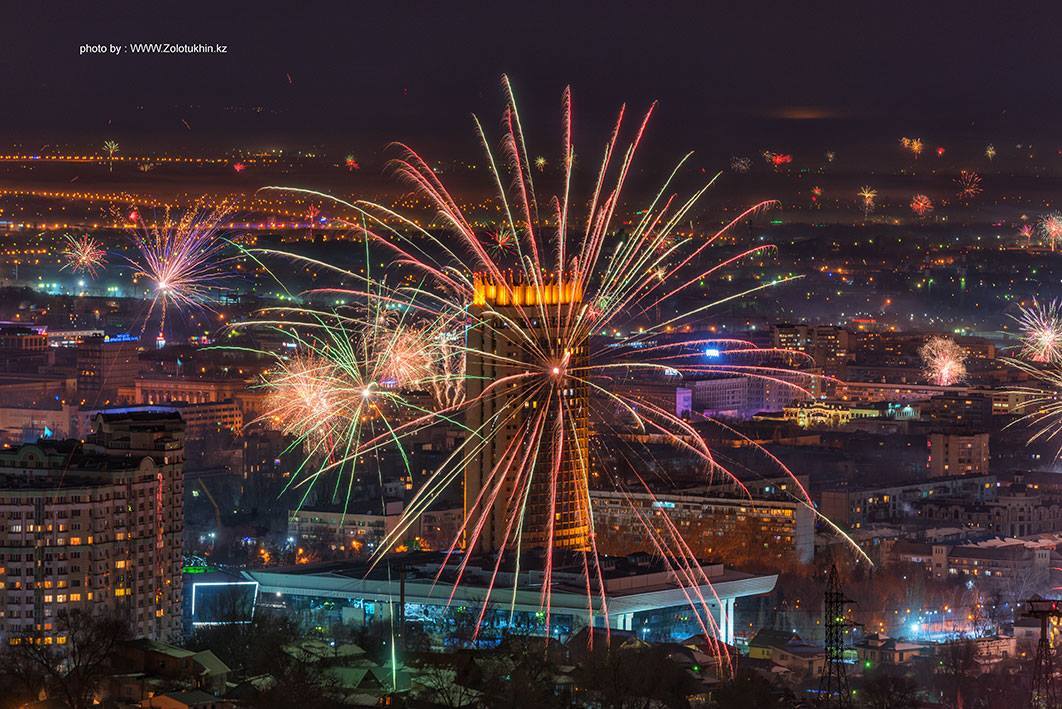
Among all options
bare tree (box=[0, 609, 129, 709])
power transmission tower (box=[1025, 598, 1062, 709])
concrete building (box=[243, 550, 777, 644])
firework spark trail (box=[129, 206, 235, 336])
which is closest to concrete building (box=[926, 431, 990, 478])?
firework spark trail (box=[129, 206, 235, 336])

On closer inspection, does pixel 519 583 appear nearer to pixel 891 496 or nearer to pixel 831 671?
pixel 831 671

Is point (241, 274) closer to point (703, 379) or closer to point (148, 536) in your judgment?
point (703, 379)

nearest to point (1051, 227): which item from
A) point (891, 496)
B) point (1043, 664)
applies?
point (891, 496)

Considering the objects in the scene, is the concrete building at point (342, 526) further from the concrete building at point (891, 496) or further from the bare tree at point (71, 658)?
the bare tree at point (71, 658)

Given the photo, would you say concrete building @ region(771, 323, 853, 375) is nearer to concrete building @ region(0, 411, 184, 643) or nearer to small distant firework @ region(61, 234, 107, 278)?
small distant firework @ region(61, 234, 107, 278)

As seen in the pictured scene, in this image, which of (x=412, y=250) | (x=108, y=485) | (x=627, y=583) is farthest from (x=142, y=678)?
(x=412, y=250)

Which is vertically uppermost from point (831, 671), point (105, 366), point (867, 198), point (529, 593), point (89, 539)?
point (867, 198)
